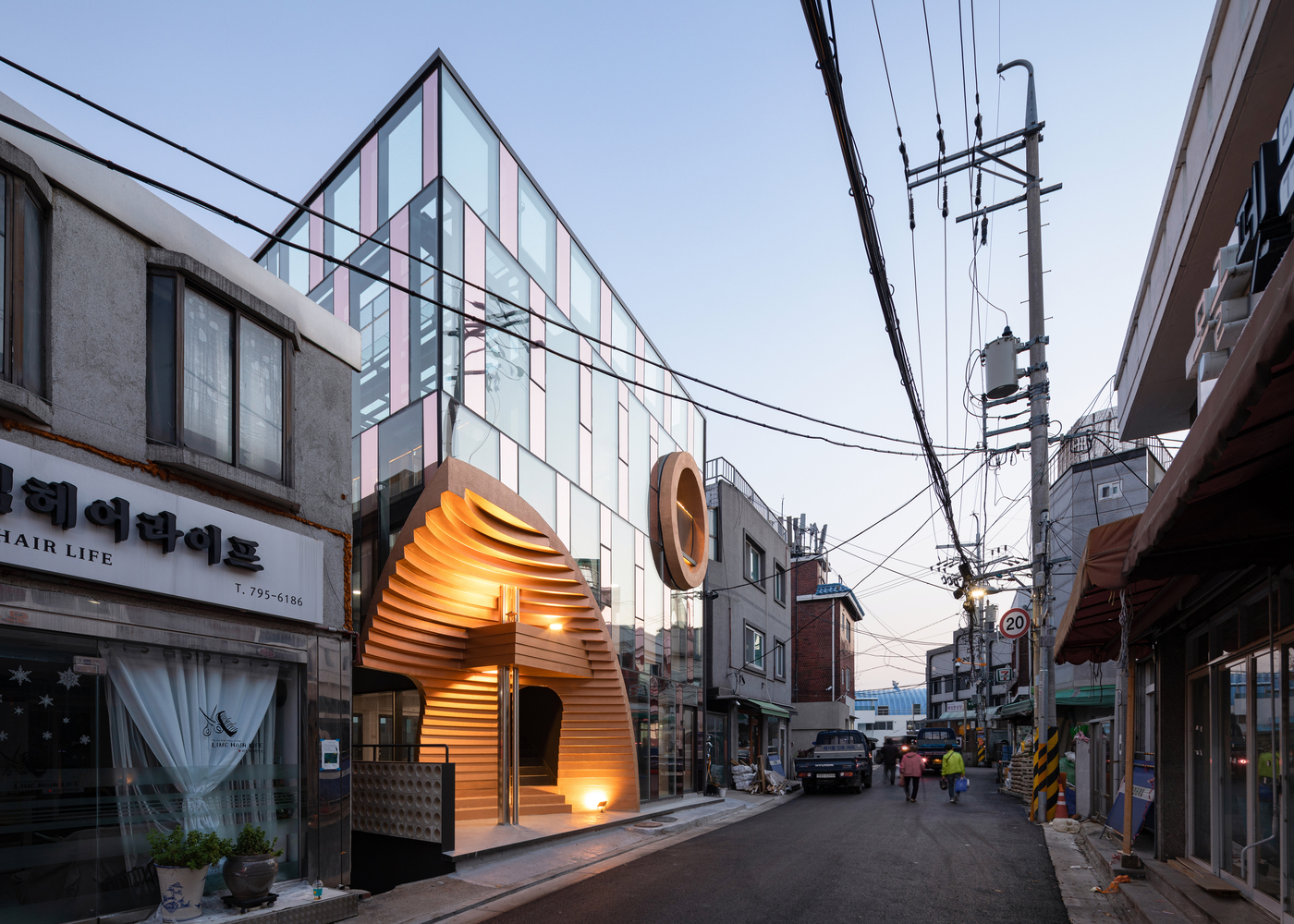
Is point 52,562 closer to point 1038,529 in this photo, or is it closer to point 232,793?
point 232,793

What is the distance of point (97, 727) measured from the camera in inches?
289

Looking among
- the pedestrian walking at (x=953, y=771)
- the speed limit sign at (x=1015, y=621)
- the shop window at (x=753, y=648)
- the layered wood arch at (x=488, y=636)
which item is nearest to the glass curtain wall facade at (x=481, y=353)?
the layered wood arch at (x=488, y=636)

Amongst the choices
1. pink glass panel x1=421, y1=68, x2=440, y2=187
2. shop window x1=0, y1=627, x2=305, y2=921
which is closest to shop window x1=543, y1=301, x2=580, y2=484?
pink glass panel x1=421, y1=68, x2=440, y2=187

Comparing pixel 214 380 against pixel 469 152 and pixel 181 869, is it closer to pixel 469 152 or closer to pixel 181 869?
pixel 181 869

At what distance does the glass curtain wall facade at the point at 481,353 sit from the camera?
13.5 m

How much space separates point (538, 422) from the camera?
16688mm

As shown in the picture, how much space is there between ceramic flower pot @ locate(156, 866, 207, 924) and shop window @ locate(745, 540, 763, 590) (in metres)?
25.9

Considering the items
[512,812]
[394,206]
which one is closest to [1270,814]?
[512,812]

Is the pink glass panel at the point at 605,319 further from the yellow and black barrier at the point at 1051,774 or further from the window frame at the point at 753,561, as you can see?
the window frame at the point at 753,561

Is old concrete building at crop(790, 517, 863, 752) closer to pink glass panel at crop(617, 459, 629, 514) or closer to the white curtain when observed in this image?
pink glass panel at crop(617, 459, 629, 514)

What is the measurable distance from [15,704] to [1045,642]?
15.8 metres

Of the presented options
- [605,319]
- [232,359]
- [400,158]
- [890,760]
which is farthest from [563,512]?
[890,760]

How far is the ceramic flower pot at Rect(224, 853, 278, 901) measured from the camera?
7801 millimetres

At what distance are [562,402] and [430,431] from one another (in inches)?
195
